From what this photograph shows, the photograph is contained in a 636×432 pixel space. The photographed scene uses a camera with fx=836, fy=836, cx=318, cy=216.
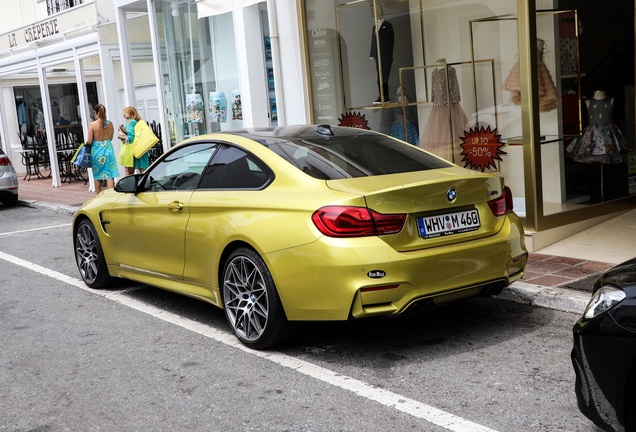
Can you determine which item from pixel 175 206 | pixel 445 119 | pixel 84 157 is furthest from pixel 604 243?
pixel 84 157

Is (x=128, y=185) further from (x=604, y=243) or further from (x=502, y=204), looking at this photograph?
(x=604, y=243)

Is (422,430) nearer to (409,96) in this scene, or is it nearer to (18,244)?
(409,96)

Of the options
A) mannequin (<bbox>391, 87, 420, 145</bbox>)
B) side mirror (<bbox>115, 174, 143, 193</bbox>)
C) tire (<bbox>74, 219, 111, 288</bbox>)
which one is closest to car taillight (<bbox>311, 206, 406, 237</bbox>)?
side mirror (<bbox>115, 174, 143, 193</bbox>)

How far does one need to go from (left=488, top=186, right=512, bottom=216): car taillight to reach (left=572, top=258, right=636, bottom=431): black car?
2020 millimetres

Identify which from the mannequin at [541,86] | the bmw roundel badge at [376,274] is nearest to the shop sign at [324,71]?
the mannequin at [541,86]

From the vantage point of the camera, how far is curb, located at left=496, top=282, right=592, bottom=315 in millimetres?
6117

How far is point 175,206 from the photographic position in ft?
20.7

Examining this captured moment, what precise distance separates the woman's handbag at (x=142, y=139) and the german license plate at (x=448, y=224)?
8818mm

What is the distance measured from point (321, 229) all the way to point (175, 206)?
1655 mm

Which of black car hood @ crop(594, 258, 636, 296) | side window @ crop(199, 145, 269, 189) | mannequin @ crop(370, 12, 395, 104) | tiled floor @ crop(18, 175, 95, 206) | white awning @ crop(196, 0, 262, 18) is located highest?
white awning @ crop(196, 0, 262, 18)

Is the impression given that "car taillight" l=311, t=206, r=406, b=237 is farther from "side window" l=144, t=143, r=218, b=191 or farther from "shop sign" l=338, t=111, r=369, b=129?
"shop sign" l=338, t=111, r=369, b=129

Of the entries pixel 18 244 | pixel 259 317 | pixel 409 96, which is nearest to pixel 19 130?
pixel 18 244

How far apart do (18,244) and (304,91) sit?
177 inches

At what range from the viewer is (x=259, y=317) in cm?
558
